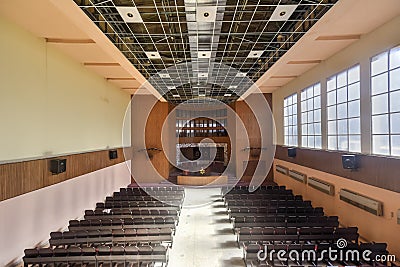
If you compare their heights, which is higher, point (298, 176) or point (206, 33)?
point (206, 33)

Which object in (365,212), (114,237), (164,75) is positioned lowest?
(114,237)

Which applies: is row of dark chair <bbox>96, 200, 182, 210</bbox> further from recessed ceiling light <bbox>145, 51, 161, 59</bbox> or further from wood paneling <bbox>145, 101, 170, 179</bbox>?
wood paneling <bbox>145, 101, 170, 179</bbox>

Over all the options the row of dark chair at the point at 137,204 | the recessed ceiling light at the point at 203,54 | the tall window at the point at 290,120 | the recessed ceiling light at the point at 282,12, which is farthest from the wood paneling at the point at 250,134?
the recessed ceiling light at the point at 282,12

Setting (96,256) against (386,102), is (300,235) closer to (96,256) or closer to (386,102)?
(386,102)

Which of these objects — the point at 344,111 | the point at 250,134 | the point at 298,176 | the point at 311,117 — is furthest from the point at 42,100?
the point at 250,134

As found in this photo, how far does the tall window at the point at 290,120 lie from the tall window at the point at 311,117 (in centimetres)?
119

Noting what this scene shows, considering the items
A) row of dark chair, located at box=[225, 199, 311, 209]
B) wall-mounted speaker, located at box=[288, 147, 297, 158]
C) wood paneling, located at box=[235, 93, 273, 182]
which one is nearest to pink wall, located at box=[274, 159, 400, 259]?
row of dark chair, located at box=[225, 199, 311, 209]

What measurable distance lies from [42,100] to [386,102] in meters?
9.40

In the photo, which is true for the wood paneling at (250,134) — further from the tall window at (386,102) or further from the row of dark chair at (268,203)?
the tall window at (386,102)

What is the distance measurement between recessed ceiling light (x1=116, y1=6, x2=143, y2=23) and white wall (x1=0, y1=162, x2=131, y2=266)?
5.22 m

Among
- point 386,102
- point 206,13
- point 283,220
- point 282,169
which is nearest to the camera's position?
point 206,13

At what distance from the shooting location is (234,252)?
850cm

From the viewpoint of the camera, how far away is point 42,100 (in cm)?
866

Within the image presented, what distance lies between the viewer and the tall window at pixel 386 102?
728cm
